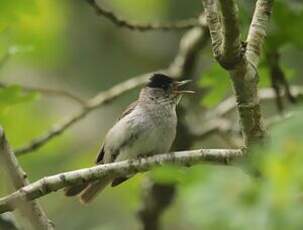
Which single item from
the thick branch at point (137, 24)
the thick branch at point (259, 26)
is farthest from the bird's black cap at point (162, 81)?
the thick branch at point (259, 26)

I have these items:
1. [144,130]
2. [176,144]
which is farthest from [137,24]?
[176,144]

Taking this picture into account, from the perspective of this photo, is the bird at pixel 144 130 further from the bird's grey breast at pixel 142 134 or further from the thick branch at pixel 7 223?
the thick branch at pixel 7 223

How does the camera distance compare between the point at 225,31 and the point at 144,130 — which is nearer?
the point at 225,31

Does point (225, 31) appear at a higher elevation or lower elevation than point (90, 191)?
higher

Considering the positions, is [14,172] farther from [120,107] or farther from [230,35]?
[120,107]

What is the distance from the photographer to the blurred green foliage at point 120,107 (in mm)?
2141

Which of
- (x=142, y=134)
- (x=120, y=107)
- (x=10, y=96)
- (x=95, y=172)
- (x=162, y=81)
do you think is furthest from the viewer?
(x=120, y=107)

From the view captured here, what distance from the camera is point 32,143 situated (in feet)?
20.3

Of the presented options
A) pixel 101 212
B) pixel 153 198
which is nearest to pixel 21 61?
pixel 101 212

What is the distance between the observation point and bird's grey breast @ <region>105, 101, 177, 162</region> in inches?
228

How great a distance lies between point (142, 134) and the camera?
5.96 m

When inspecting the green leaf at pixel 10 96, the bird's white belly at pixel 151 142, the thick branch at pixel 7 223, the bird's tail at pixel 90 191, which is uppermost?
the green leaf at pixel 10 96

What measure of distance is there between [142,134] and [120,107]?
4.27 metres

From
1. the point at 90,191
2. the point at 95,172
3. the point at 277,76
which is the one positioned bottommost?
the point at 90,191
